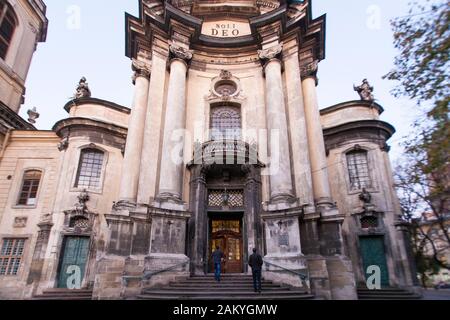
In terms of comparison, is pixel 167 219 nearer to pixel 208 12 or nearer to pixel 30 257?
pixel 30 257

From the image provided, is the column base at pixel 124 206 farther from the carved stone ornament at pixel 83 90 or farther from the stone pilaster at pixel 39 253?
the carved stone ornament at pixel 83 90

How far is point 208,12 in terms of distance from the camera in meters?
20.4

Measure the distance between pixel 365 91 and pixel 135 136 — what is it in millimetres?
15599

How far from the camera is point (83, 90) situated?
2014cm

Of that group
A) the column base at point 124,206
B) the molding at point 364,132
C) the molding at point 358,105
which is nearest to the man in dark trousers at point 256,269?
the column base at point 124,206

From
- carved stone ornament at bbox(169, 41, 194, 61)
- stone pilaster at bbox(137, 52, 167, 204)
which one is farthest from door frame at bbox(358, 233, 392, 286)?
carved stone ornament at bbox(169, 41, 194, 61)

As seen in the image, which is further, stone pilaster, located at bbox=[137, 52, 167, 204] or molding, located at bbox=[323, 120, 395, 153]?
molding, located at bbox=[323, 120, 395, 153]

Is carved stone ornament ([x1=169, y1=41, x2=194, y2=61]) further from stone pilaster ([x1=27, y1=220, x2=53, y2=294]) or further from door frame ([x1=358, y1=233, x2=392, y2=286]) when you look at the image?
door frame ([x1=358, y1=233, x2=392, y2=286])

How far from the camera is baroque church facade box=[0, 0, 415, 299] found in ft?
41.9

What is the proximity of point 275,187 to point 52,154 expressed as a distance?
561 inches

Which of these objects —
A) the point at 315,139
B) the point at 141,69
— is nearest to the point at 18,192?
the point at 141,69

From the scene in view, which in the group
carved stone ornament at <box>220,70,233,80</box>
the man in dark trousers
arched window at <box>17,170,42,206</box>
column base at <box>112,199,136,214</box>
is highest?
carved stone ornament at <box>220,70,233,80</box>

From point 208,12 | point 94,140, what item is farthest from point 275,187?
point 208,12

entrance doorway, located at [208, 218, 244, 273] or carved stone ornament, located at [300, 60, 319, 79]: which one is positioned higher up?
carved stone ornament, located at [300, 60, 319, 79]
